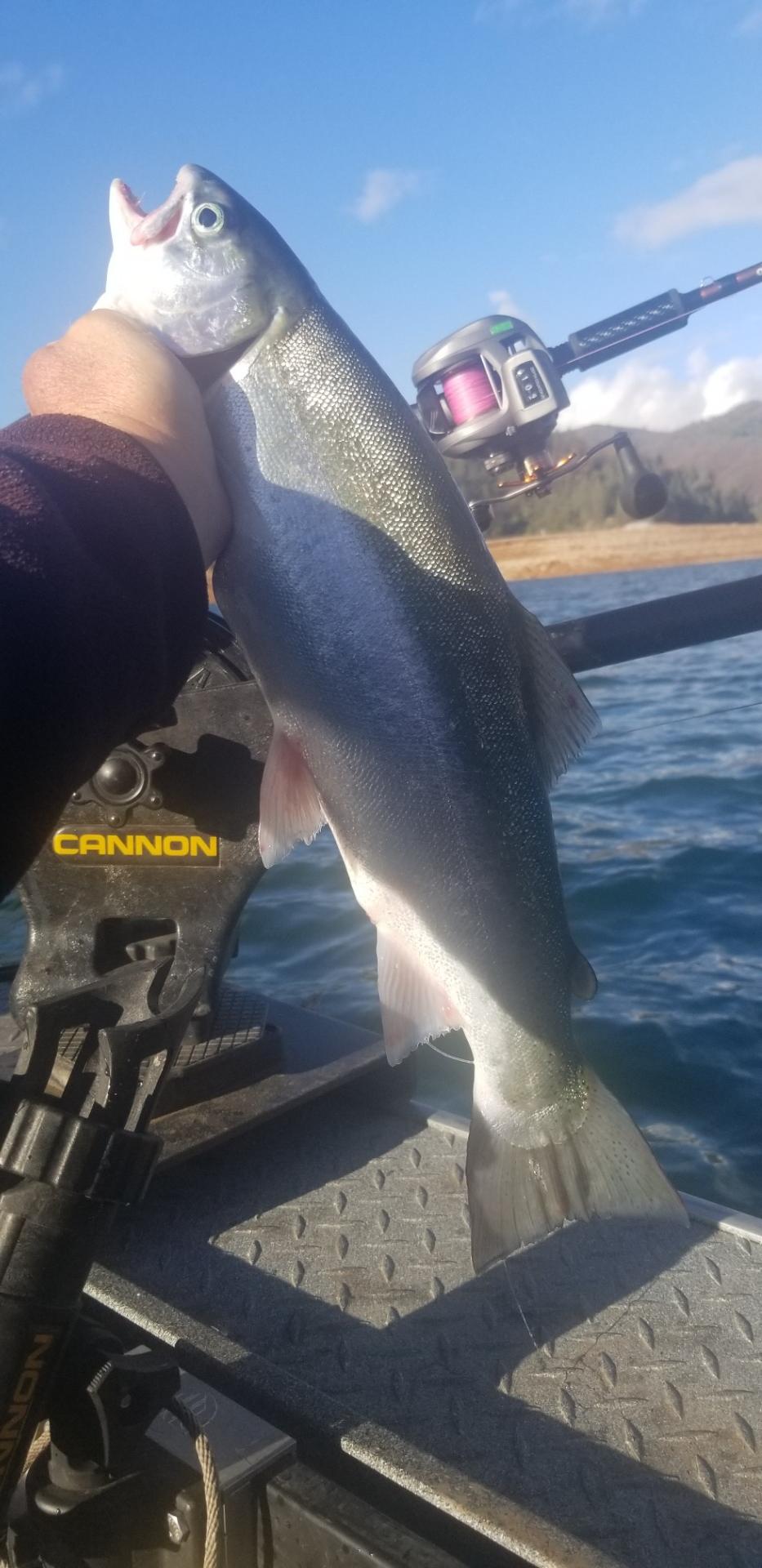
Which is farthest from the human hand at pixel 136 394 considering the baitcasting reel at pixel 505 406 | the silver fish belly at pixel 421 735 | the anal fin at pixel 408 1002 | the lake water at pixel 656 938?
the lake water at pixel 656 938

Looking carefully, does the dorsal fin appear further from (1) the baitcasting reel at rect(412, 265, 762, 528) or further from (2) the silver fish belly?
(1) the baitcasting reel at rect(412, 265, 762, 528)

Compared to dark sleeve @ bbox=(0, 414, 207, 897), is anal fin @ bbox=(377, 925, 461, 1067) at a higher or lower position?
lower

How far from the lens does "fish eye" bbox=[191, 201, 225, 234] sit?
7.02 ft

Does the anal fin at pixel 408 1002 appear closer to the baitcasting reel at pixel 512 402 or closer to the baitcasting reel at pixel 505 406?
the baitcasting reel at pixel 512 402

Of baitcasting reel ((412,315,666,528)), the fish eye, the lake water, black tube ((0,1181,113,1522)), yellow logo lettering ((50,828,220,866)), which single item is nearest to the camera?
black tube ((0,1181,113,1522))

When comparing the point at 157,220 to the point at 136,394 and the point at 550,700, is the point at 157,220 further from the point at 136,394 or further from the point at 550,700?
the point at 550,700

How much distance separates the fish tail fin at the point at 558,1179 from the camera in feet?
6.50

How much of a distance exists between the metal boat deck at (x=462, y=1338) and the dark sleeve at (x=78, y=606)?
141 centimetres

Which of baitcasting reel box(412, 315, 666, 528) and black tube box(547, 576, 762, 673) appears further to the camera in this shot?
baitcasting reel box(412, 315, 666, 528)

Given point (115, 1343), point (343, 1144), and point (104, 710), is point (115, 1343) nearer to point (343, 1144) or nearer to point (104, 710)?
point (104, 710)

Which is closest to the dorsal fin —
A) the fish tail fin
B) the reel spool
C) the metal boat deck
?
the fish tail fin

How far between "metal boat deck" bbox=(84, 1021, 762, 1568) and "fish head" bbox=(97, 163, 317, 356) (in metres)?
1.99

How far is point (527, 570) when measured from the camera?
4694 cm

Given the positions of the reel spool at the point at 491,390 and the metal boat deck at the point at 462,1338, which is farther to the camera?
the reel spool at the point at 491,390
